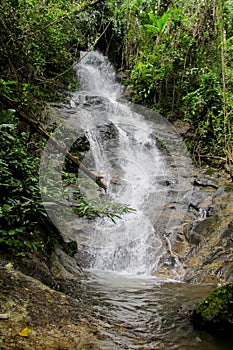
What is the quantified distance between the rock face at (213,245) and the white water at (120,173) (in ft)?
2.41

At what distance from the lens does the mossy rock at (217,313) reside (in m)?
2.42

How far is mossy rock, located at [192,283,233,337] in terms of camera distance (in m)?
2.42

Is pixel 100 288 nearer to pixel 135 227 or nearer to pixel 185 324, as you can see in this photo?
pixel 185 324

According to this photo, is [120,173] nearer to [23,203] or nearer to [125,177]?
[125,177]

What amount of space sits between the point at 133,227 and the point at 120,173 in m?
2.71

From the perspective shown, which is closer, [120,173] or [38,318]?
[38,318]

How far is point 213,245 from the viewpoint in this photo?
5656 millimetres

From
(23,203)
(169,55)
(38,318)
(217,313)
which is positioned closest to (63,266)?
(23,203)

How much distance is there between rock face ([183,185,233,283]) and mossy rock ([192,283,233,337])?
2.27m

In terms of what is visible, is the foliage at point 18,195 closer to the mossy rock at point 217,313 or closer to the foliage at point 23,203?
the foliage at point 23,203

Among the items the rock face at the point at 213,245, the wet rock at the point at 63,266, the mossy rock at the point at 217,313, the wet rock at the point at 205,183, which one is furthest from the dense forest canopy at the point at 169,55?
the mossy rock at the point at 217,313

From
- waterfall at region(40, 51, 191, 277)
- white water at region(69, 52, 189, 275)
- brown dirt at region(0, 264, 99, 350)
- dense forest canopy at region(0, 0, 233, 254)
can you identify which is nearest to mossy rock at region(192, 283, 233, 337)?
brown dirt at region(0, 264, 99, 350)

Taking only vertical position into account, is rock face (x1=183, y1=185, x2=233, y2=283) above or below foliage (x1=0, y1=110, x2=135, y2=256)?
below

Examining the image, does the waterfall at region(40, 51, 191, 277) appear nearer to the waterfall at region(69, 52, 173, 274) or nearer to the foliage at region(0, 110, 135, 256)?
the waterfall at region(69, 52, 173, 274)
